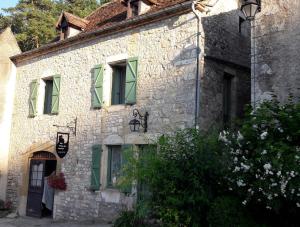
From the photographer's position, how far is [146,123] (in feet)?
34.3

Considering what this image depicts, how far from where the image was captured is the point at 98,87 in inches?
464

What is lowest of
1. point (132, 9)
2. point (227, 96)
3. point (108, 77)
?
point (227, 96)

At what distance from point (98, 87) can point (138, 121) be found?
1909mm

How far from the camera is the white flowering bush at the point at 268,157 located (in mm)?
6102

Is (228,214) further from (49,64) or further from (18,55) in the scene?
(18,55)

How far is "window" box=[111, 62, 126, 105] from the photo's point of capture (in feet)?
38.3

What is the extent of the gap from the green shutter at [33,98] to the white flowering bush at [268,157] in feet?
27.5

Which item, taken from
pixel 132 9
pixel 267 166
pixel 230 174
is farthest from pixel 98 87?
pixel 267 166

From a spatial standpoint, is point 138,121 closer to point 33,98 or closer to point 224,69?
point 224,69

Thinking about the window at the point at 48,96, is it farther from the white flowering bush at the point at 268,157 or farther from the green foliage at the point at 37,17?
the green foliage at the point at 37,17

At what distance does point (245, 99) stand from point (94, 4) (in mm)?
18739

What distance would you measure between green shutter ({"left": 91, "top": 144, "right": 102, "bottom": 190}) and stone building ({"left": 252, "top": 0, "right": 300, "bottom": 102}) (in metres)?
4.75

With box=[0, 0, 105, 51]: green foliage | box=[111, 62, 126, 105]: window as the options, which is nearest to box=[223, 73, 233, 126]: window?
box=[111, 62, 126, 105]: window

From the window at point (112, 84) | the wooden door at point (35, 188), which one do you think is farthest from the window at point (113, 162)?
the wooden door at point (35, 188)
